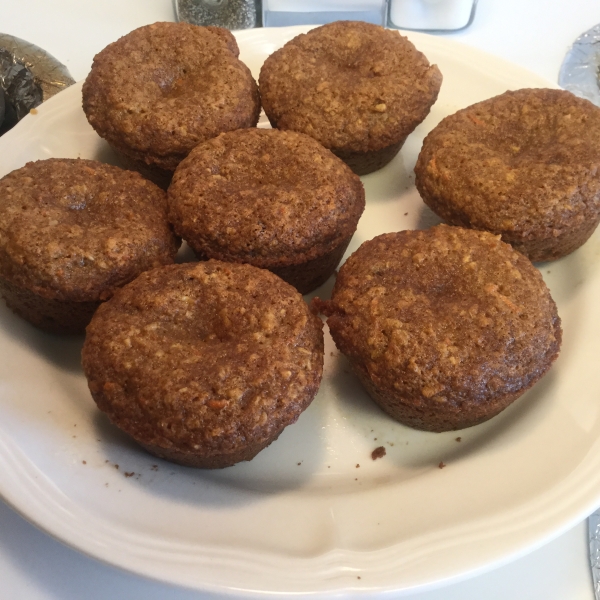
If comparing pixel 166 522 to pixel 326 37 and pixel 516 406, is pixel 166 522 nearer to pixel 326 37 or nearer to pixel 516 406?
pixel 516 406

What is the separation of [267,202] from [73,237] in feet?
2.28

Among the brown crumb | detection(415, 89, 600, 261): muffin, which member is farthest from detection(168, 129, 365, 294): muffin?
the brown crumb

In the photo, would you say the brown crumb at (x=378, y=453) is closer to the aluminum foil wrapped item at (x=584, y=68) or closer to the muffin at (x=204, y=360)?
the muffin at (x=204, y=360)

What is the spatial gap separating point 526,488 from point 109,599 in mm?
1330

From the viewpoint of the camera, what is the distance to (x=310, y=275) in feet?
7.36

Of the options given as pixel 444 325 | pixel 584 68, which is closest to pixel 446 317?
pixel 444 325

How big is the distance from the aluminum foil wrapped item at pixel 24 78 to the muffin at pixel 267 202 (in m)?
1.42

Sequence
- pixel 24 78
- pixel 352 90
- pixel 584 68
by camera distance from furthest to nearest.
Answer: pixel 584 68
pixel 24 78
pixel 352 90

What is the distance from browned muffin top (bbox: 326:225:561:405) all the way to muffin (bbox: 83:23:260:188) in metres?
0.89

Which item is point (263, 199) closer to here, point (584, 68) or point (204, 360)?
point (204, 360)

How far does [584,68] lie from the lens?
11.3 ft

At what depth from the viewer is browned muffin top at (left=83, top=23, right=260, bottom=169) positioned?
2279 millimetres

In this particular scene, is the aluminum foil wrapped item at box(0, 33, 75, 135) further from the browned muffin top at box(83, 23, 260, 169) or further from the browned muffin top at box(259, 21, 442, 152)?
the browned muffin top at box(259, 21, 442, 152)

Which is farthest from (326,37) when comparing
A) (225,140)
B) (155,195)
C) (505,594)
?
(505,594)
